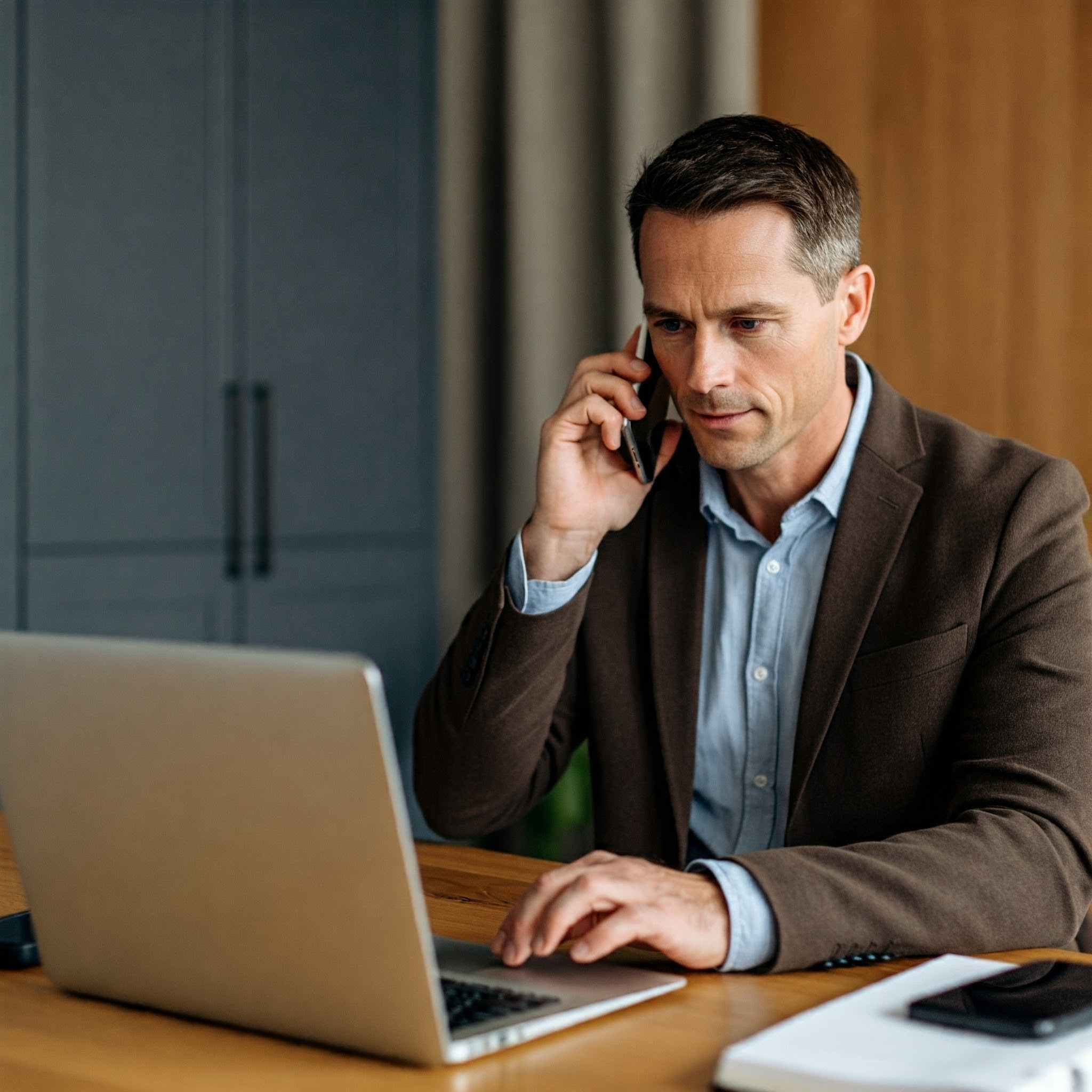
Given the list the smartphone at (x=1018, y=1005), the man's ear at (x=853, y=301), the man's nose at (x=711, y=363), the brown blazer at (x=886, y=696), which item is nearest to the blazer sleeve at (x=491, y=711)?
the brown blazer at (x=886, y=696)

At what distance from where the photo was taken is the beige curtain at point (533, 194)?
2.50 meters

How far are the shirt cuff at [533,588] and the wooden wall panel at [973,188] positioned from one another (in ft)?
3.46

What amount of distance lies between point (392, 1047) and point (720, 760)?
818 mm

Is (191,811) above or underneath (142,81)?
underneath

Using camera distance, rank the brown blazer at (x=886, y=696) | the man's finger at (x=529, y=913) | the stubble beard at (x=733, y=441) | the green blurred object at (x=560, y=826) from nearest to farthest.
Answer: the man's finger at (x=529, y=913)
the brown blazer at (x=886, y=696)
the stubble beard at (x=733, y=441)
the green blurred object at (x=560, y=826)

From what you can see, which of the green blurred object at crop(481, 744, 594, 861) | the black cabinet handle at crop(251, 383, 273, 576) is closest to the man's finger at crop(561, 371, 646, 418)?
the green blurred object at crop(481, 744, 594, 861)

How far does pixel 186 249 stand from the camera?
3053 millimetres

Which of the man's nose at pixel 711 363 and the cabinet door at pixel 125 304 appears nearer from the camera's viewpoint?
the man's nose at pixel 711 363

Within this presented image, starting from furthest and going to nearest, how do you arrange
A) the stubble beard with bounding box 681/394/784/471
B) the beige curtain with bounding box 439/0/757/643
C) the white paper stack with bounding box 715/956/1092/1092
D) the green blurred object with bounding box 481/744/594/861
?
the green blurred object with bounding box 481/744/594/861 < the beige curtain with bounding box 439/0/757/643 < the stubble beard with bounding box 681/394/784/471 < the white paper stack with bounding box 715/956/1092/1092

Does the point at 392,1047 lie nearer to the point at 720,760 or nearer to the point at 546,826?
the point at 720,760

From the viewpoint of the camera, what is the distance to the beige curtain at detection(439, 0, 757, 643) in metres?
2.50

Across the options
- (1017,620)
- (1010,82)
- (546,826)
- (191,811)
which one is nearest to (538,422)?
(546,826)

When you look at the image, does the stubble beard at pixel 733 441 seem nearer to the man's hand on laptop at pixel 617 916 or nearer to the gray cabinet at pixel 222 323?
the man's hand on laptop at pixel 617 916

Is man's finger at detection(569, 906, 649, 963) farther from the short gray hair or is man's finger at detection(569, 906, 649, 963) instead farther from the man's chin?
the short gray hair
